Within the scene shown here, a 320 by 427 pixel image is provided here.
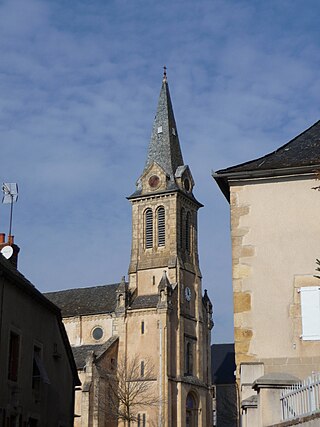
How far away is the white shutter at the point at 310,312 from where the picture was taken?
14.0m

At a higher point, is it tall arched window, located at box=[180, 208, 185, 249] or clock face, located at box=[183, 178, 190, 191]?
clock face, located at box=[183, 178, 190, 191]

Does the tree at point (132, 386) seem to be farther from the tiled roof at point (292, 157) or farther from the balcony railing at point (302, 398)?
the balcony railing at point (302, 398)

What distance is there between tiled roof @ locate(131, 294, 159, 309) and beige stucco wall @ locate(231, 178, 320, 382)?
44023 millimetres

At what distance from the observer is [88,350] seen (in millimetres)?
61719

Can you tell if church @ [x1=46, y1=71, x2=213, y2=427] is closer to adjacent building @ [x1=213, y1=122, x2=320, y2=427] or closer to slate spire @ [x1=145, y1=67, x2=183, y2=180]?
slate spire @ [x1=145, y1=67, x2=183, y2=180]

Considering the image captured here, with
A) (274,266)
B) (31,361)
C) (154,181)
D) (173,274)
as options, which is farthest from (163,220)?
(274,266)

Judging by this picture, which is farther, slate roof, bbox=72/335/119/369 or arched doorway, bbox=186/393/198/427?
arched doorway, bbox=186/393/198/427

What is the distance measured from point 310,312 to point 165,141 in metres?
56.7

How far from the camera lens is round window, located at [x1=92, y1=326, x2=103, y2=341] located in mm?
63388

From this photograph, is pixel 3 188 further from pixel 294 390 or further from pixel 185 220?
pixel 185 220

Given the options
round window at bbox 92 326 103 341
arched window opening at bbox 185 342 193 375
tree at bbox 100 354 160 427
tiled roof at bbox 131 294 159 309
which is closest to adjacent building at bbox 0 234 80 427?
tree at bbox 100 354 160 427

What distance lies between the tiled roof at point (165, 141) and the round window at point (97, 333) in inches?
639

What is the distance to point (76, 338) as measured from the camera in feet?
211

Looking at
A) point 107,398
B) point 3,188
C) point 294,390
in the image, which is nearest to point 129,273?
point 107,398
